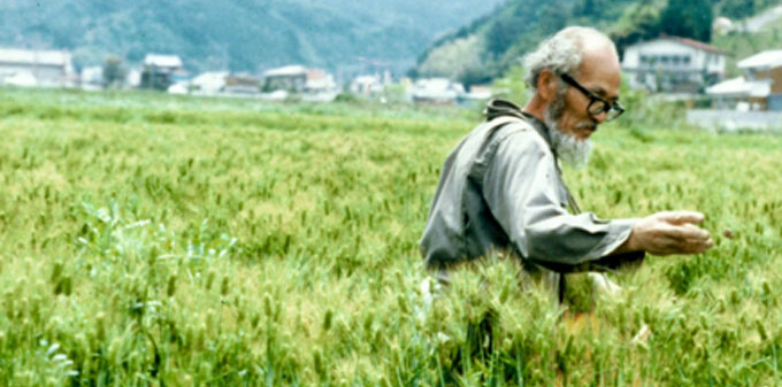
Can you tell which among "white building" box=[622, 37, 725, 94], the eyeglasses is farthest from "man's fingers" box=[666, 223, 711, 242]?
"white building" box=[622, 37, 725, 94]

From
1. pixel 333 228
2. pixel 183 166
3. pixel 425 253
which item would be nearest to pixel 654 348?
pixel 425 253

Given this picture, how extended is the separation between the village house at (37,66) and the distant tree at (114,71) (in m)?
13.1

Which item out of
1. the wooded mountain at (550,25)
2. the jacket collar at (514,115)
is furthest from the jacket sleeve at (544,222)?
the wooded mountain at (550,25)

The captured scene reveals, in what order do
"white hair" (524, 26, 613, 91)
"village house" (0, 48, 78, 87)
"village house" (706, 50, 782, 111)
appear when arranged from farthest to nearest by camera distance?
1. "village house" (0, 48, 78, 87)
2. "village house" (706, 50, 782, 111)
3. "white hair" (524, 26, 613, 91)

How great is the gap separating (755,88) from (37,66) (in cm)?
14368

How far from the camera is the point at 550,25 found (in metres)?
115

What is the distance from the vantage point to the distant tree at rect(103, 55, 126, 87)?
477ft

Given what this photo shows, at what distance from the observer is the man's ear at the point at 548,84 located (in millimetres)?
3203

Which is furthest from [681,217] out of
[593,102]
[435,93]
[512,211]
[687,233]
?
[435,93]

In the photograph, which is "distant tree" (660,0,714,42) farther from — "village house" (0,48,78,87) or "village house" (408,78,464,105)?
"village house" (0,48,78,87)

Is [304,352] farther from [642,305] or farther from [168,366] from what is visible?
[642,305]

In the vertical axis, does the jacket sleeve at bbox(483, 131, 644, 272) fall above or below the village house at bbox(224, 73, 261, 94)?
above

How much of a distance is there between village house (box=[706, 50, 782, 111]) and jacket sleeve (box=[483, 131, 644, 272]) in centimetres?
9113

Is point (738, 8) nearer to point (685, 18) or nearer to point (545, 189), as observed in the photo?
point (685, 18)
